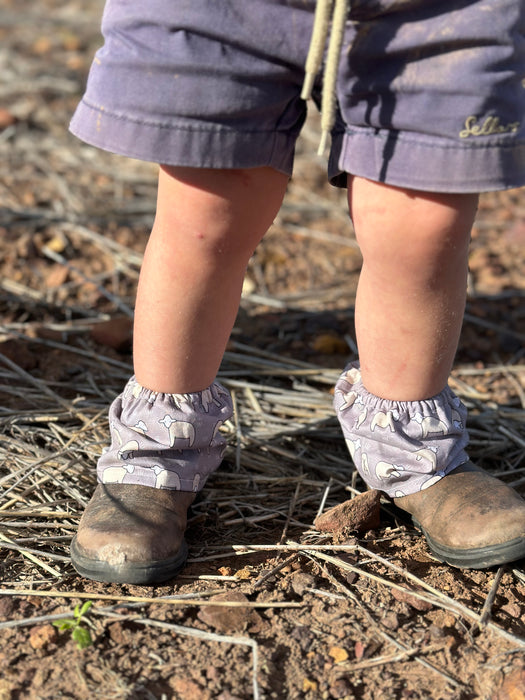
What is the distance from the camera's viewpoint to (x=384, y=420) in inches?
59.4

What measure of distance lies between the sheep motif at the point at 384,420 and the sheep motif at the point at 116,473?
457 mm

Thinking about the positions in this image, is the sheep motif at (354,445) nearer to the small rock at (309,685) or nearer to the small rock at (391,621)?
the small rock at (391,621)

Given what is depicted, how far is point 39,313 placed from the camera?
244 centimetres

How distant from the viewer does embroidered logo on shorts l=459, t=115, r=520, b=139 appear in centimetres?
123

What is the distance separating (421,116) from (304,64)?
196 millimetres

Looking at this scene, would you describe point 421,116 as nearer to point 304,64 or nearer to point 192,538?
point 304,64

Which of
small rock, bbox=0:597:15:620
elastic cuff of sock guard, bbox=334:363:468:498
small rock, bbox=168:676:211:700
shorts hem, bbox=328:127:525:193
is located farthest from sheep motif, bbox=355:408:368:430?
small rock, bbox=0:597:15:620

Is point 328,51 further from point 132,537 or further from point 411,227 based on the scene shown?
point 132,537

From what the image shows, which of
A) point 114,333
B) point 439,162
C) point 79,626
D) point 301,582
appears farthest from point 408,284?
point 114,333

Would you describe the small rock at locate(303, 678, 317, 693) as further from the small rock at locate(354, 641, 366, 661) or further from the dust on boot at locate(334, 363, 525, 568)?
the dust on boot at locate(334, 363, 525, 568)

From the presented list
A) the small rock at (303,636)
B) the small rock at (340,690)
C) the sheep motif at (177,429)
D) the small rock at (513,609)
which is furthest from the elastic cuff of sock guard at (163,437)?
the small rock at (513,609)

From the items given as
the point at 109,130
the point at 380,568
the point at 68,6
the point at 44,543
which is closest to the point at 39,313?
the point at 44,543

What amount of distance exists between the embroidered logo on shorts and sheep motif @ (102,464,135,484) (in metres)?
0.83

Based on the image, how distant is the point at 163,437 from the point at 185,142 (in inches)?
20.9
